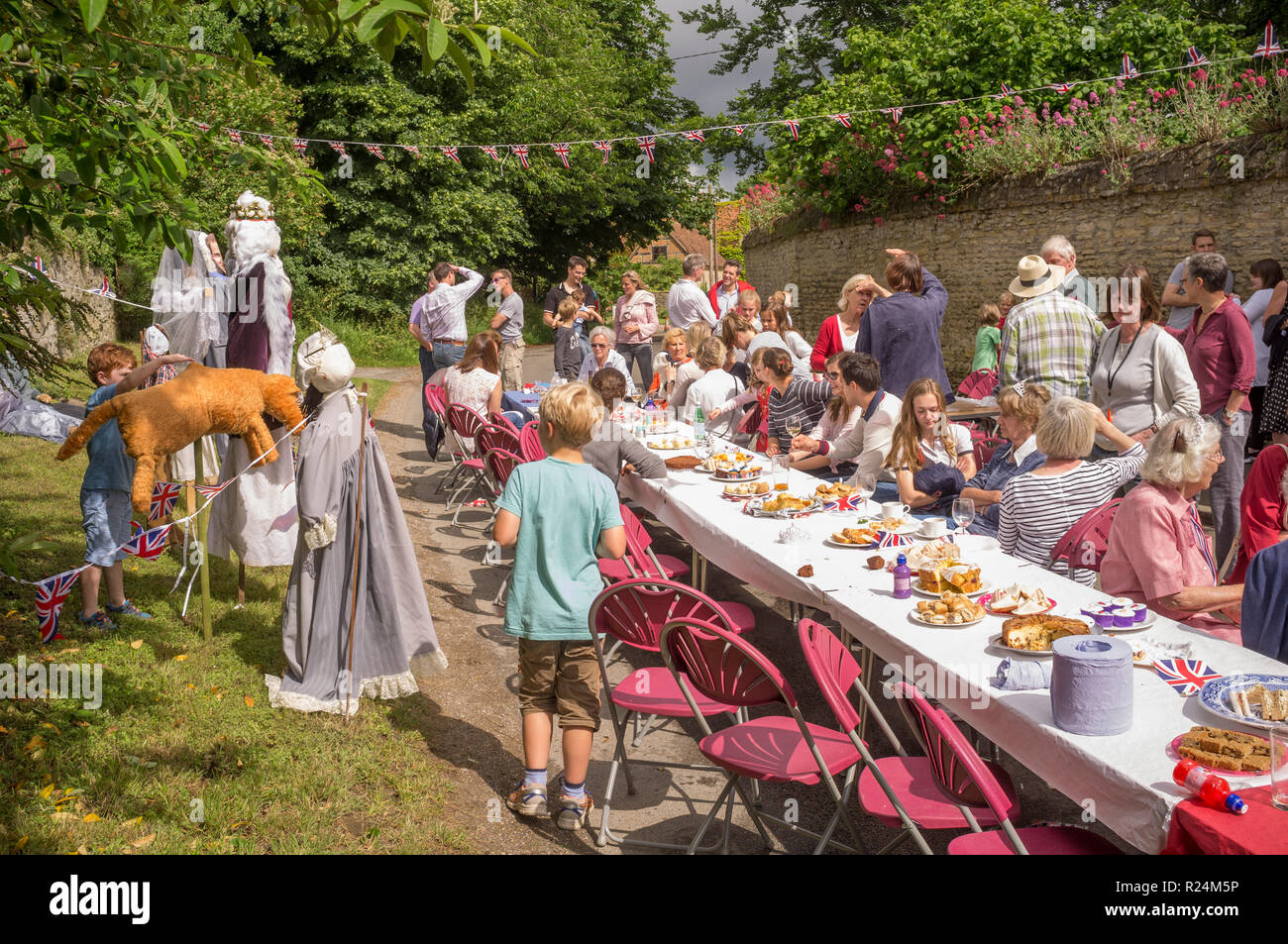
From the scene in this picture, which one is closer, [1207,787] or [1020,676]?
[1207,787]

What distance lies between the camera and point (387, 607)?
4652mm

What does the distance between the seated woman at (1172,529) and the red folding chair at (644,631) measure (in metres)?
1.51

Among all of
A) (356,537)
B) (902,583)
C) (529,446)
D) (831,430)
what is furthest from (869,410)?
(356,537)

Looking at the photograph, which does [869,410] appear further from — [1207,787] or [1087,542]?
[1207,787]

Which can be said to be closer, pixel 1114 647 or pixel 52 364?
pixel 1114 647

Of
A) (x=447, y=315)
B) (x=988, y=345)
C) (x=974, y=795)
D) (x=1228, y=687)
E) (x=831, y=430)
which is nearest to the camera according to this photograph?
(x=1228, y=687)

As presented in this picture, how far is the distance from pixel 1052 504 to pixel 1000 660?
1545mm

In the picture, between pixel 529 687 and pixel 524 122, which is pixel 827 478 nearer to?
pixel 529 687

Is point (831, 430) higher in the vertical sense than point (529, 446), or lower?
higher

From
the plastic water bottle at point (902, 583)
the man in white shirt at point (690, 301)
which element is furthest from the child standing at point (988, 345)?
the plastic water bottle at point (902, 583)

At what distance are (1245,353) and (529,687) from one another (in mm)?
4689

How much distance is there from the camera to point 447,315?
10156 millimetres
